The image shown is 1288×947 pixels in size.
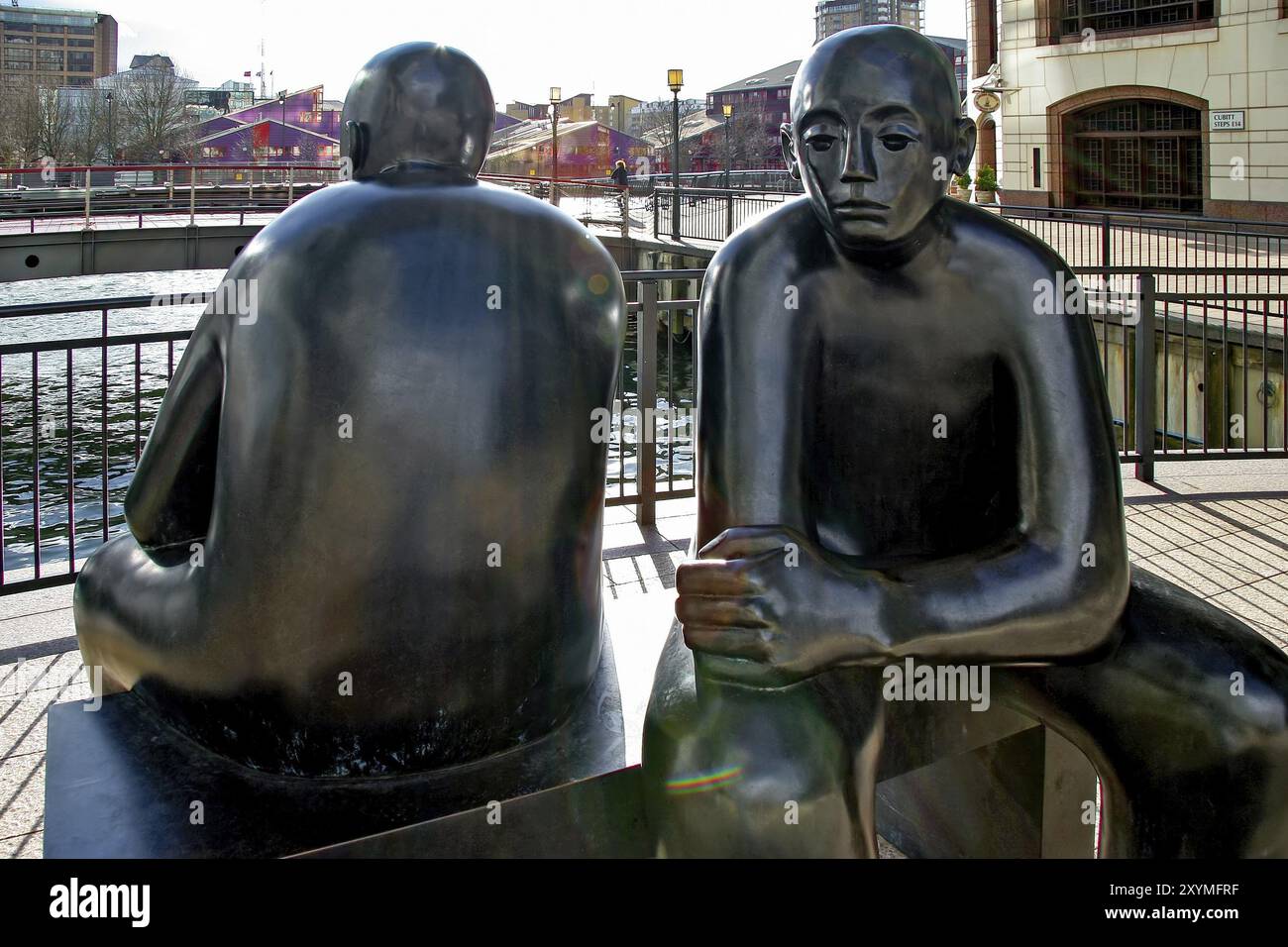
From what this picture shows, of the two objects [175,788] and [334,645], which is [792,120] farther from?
[175,788]

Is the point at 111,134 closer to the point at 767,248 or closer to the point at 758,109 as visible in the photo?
the point at 758,109

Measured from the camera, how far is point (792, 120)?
214cm

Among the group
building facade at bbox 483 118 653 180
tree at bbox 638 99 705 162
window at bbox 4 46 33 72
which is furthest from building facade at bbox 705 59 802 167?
window at bbox 4 46 33 72

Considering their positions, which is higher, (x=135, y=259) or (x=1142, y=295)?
(x=135, y=259)

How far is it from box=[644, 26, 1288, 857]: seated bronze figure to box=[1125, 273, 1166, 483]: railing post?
6.00 m

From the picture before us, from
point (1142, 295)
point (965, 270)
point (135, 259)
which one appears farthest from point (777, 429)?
point (135, 259)

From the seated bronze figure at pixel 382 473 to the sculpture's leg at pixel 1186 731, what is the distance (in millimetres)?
1065

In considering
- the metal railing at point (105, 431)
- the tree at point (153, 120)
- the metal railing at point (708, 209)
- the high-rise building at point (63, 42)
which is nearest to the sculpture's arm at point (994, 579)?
the metal railing at point (105, 431)

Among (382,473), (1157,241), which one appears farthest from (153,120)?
(382,473)

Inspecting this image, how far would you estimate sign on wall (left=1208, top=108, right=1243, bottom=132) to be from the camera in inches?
930

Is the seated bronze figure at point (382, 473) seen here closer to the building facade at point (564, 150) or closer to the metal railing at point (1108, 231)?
the metal railing at point (1108, 231)

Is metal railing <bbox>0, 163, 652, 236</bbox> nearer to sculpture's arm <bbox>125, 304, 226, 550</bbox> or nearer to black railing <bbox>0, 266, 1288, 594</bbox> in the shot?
black railing <bbox>0, 266, 1288, 594</bbox>

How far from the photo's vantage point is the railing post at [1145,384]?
771 cm
